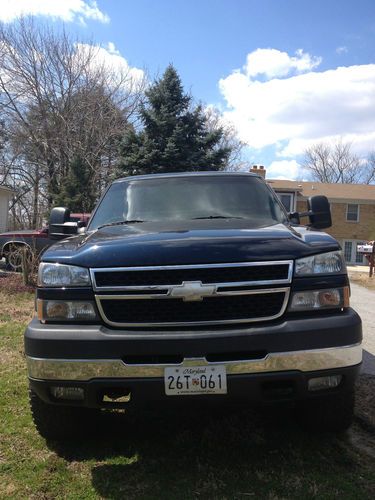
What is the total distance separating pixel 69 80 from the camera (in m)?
27.7

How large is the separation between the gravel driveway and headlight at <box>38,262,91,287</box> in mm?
3505

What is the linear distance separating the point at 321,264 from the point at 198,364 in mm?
902

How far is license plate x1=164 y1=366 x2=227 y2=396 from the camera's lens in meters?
2.68

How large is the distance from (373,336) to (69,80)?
80.9 feet

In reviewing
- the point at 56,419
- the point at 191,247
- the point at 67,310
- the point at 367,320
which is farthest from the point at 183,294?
the point at 367,320

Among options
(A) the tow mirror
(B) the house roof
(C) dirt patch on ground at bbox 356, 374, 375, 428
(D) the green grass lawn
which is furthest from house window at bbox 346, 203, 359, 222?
(D) the green grass lawn

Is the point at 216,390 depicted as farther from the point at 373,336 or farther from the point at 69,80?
the point at 69,80

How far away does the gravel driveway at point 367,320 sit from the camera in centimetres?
563

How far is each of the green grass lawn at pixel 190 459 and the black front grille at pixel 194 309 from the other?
0.93 m

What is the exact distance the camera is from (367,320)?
8750mm

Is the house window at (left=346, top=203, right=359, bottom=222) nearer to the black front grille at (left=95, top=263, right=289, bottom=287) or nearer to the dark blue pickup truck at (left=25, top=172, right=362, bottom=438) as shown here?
the dark blue pickup truck at (left=25, top=172, right=362, bottom=438)

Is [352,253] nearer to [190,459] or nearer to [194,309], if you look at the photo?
[190,459]

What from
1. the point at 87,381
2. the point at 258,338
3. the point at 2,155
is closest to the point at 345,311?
the point at 258,338

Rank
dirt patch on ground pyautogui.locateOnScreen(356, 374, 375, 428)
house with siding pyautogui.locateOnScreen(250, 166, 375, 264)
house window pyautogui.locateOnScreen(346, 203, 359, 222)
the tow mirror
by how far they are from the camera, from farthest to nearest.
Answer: house window pyautogui.locateOnScreen(346, 203, 359, 222) < house with siding pyautogui.locateOnScreen(250, 166, 375, 264) < the tow mirror < dirt patch on ground pyautogui.locateOnScreen(356, 374, 375, 428)
